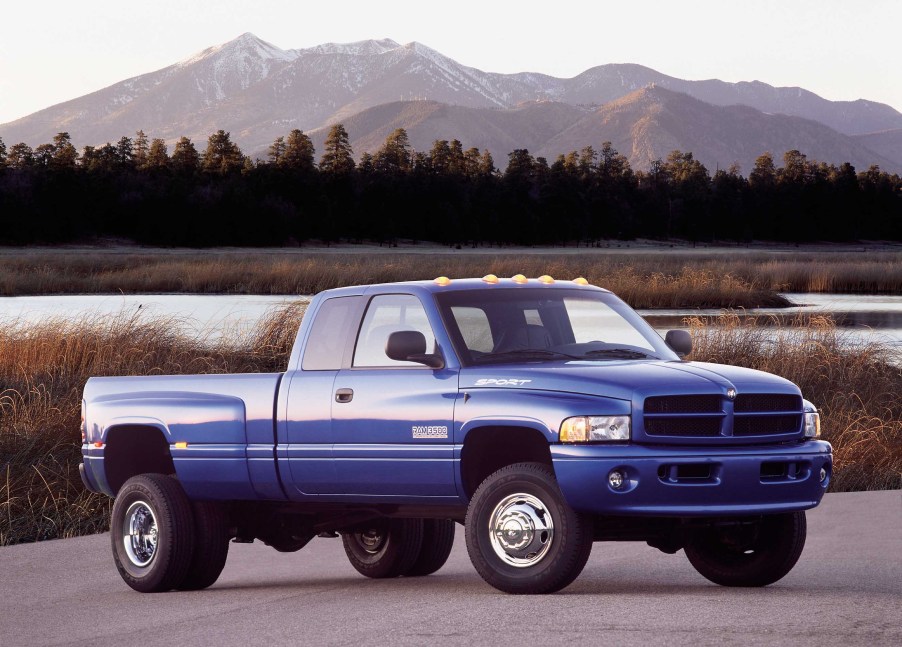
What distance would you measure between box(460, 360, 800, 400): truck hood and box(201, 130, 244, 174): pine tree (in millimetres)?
138995

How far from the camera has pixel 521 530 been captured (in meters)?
8.52

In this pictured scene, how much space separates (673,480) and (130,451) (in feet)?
15.4

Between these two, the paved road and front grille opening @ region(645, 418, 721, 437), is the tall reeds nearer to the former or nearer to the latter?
the paved road

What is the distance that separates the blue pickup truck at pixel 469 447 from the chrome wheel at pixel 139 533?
0.5 inches

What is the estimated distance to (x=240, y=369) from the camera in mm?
25547

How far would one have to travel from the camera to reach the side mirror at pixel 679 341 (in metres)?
9.89

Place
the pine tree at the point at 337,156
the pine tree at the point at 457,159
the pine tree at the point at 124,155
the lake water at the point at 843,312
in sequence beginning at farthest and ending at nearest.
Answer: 1. the pine tree at the point at 457,159
2. the pine tree at the point at 337,156
3. the pine tree at the point at 124,155
4. the lake water at the point at 843,312

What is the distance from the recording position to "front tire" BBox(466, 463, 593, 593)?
834 centimetres

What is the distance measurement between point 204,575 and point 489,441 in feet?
8.85

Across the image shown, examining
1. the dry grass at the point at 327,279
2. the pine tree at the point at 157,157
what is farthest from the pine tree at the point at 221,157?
the dry grass at the point at 327,279

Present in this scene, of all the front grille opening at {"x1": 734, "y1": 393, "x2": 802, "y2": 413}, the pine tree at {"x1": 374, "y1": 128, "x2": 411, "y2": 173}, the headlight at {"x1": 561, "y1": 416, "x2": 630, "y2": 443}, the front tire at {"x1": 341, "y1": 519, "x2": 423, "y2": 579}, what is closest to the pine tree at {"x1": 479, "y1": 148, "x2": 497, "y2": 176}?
the pine tree at {"x1": 374, "y1": 128, "x2": 411, "y2": 173}

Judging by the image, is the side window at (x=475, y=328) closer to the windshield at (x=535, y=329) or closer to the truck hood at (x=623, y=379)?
the windshield at (x=535, y=329)

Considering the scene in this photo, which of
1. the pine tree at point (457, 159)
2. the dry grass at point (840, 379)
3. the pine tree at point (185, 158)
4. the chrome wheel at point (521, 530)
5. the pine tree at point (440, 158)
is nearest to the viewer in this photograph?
the chrome wheel at point (521, 530)

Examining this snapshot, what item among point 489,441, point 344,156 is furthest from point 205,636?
point 344,156
